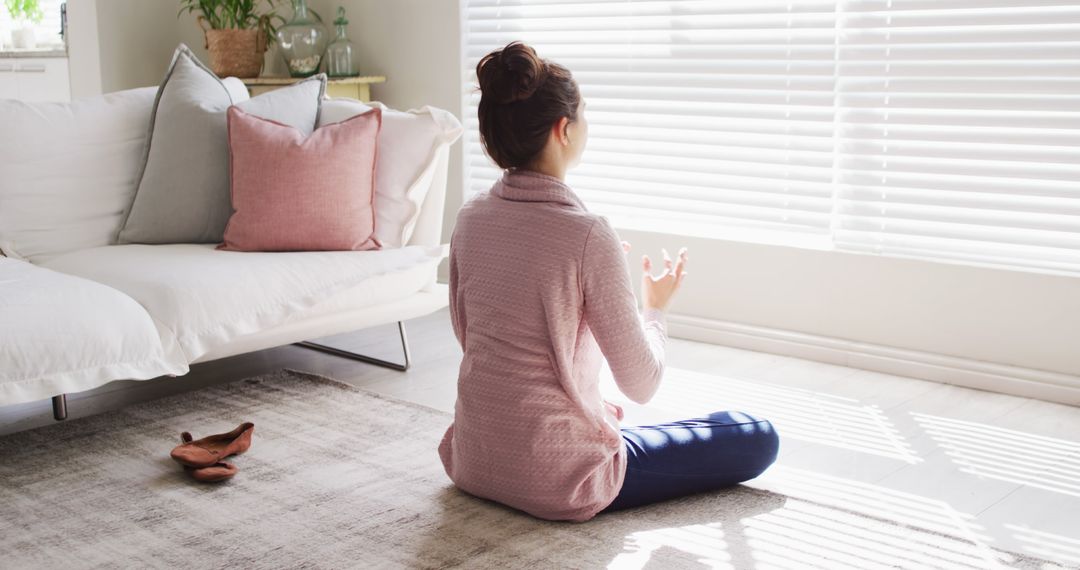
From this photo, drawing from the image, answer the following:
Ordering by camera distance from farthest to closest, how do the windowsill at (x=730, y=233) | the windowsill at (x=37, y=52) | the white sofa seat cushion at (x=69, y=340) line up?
1. the windowsill at (x=37, y=52)
2. the windowsill at (x=730, y=233)
3. the white sofa seat cushion at (x=69, y=340)

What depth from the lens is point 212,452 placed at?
2650 mm

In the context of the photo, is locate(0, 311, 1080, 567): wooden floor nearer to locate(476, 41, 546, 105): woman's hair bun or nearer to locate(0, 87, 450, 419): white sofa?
locate(0, 87, 450, 419): white sofa

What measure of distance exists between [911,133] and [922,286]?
0.46m

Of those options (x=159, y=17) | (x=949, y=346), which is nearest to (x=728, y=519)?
(x=949, y=346)

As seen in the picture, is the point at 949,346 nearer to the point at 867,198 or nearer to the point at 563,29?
the point at 867,198

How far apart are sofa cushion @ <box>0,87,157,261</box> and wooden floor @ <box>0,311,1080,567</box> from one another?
484 mm

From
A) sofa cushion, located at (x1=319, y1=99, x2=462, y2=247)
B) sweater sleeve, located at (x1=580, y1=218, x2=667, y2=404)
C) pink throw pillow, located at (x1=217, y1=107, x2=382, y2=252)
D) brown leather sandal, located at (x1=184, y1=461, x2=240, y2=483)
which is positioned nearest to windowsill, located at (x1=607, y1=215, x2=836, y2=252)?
sofa cushion, located at (x1=319, y1=99, x2=462, y2=247)

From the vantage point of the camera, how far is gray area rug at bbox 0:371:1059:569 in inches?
83.2

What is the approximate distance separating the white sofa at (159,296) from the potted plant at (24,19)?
3.39m

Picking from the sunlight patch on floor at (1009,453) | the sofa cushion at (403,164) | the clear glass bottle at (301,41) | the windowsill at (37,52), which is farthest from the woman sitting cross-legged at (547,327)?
the windowsill at (37,52)

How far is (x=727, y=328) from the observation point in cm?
385

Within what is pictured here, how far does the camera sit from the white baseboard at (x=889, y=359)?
3207mm

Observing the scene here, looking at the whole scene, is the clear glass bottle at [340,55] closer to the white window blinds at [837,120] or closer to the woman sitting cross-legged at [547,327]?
the white window blinds at [837,120]

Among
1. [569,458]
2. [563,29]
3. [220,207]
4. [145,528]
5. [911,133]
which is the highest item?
[563,29]
